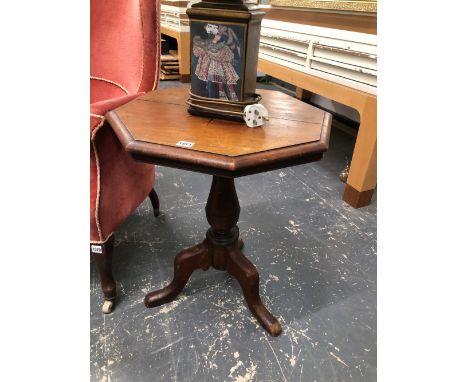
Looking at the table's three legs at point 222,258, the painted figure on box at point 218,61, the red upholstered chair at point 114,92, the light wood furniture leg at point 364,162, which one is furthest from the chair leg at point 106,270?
the light wood furniture leg at point 364,162

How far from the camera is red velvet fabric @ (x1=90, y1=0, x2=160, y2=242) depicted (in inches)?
42.9

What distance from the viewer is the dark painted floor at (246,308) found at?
3.58ft

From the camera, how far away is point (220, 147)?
0.82 meters

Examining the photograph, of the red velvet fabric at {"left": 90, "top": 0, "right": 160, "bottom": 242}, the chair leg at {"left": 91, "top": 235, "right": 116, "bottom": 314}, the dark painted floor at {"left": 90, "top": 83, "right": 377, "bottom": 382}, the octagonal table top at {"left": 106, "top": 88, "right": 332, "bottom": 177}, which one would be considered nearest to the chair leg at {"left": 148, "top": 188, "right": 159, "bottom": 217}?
the dark painted floor at {"left": 90, "top": 83, "right": 377, "bottom": 382}

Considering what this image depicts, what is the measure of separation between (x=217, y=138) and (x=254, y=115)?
142 millimetres

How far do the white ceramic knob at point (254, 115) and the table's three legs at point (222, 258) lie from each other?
0.28m

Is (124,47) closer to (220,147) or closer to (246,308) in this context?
(220,147)

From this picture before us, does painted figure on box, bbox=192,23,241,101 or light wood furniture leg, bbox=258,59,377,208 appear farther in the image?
light wood furniture leg, bbox=258,59,377,208

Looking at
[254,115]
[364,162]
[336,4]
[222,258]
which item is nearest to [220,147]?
[254,115]

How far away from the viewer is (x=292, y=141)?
869 mm

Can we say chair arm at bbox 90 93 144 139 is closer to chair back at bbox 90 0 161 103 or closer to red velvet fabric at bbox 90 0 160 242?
red velvet fabric at bbox 90 0 160 242

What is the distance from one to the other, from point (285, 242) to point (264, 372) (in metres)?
0.68

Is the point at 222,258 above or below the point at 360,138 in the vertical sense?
below

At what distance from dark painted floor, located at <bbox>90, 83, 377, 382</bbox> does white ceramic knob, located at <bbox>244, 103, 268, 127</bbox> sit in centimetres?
73
